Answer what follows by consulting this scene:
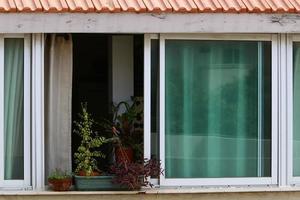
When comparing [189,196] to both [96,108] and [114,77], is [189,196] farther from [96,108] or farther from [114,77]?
[96,108]

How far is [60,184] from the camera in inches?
366

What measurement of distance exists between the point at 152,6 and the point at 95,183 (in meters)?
2.34

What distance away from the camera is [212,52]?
31.9 ft

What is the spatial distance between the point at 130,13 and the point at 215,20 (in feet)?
3.53

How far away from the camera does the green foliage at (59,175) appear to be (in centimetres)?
931

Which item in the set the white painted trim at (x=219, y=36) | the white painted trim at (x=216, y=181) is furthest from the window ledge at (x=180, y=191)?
the white painted trim at (x=219, y=36)

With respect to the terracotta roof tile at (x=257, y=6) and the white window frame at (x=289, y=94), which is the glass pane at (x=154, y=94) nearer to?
the terracotta roof tile at (x=257, y=6)

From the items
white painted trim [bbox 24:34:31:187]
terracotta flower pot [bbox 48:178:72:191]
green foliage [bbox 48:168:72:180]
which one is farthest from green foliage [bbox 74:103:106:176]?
white painted trim [bbox 24:34:31:187]

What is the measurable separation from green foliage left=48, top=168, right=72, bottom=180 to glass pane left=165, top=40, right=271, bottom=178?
4.18 feet

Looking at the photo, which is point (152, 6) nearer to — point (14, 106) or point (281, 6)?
point (281, 6)

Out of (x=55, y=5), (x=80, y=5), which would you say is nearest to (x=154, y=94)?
(x=80, y=5)

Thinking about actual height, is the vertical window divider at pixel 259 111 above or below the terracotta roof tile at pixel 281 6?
below

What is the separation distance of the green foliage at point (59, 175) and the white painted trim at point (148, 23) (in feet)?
5.92

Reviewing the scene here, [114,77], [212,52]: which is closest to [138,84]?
[114,77]
